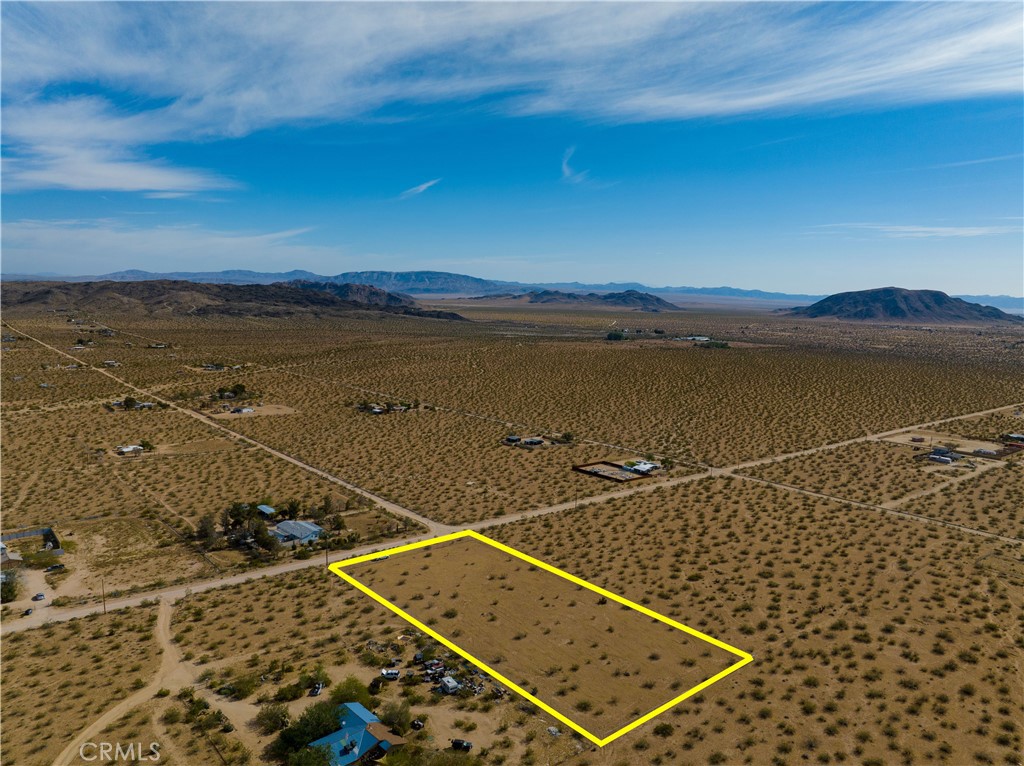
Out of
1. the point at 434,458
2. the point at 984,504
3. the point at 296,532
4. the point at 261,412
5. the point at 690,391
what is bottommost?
the point at 296,532

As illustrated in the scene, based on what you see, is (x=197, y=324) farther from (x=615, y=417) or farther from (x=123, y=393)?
(x=615, y=417)

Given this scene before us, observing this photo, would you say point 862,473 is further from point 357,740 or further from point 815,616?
point 357,740

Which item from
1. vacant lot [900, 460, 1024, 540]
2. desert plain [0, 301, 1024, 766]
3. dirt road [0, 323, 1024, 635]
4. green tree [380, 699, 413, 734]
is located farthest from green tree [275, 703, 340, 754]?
vacant lot [900, 460, 1024, 540]

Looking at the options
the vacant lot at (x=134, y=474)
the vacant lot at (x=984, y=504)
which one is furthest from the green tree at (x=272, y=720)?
Answer: the vacant lot at (x=984, y=504)

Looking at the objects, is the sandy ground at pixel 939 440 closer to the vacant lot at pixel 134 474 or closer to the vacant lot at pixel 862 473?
the vacant lot at pixel 862 473

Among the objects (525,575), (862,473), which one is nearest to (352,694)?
(525,575)

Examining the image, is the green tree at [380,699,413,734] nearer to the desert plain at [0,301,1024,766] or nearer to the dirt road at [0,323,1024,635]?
the desert plain at [0,301,1024,766]
